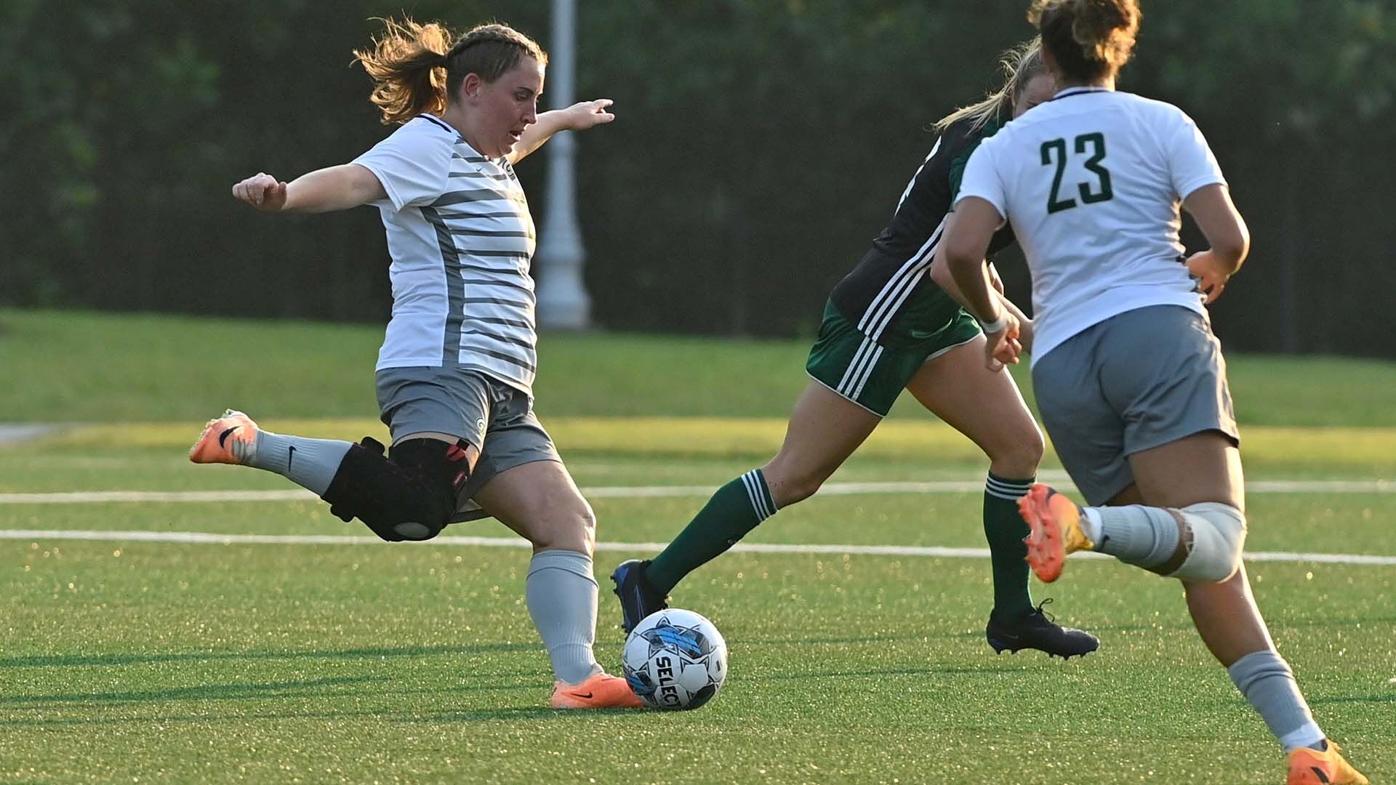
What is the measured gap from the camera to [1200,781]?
15.3 ft

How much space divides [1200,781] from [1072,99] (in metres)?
1.54

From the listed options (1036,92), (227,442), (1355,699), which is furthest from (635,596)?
(1355,699)

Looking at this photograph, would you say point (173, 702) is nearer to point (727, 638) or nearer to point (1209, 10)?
point (727, 638)

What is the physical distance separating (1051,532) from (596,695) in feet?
5.72

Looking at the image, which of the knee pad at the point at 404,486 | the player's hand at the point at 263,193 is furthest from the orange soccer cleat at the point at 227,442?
the player's hand at the point at 263,193

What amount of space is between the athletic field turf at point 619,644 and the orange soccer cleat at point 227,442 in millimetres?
646

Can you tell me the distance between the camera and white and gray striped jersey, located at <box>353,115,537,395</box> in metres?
5.70

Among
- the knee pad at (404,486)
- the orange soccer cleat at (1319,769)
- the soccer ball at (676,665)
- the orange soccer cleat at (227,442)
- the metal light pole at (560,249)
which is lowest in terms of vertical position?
the metal light pole at (560,249)

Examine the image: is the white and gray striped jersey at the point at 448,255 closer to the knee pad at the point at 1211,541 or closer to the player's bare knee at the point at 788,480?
the player's bare knee at the point at 788,480

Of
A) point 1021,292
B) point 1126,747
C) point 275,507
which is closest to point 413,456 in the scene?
point 1126,747

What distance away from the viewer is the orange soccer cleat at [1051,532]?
14.0 feet

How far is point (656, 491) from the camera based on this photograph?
13.1m

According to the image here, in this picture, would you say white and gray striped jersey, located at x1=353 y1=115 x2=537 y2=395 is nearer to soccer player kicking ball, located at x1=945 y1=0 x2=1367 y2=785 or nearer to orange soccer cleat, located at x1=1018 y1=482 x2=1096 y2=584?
soccer player kicking ball, located at x1=945 y1=0 x2=1367 y2=785

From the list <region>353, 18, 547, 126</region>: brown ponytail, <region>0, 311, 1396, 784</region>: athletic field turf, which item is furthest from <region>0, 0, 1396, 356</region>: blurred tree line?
<region>353, 18, 547, 126</region>: brown ponytail
